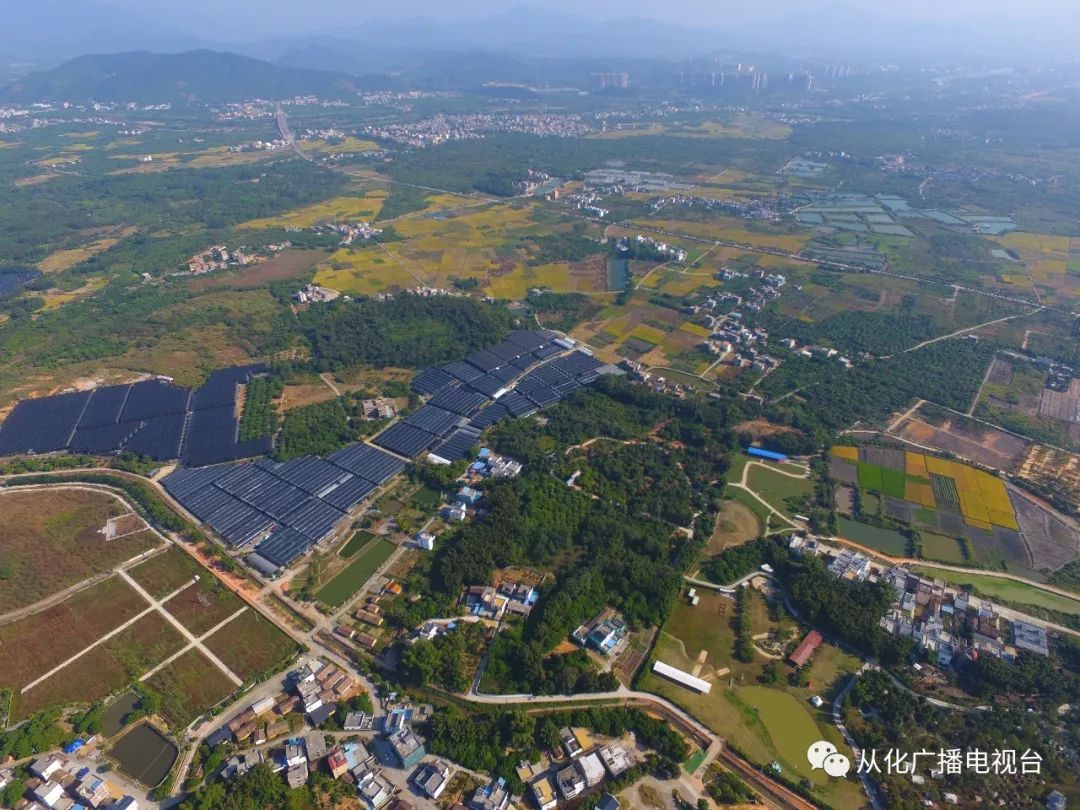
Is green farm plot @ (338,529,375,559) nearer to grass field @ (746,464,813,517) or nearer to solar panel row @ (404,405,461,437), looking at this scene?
solar panel row @ (404,405,461,437)

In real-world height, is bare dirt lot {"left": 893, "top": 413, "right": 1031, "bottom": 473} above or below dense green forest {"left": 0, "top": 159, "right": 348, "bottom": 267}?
below

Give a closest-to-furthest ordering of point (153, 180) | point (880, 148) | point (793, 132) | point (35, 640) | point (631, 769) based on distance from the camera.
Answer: point (631, 769), point (35, 640), point (153, 180), point (880, 148), point (793, 132)

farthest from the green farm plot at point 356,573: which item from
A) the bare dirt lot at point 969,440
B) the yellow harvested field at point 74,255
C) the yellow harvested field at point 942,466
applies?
the yellow harvested field at point 74,255

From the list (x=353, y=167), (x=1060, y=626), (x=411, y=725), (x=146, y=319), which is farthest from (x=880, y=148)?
(x=411, y=725)

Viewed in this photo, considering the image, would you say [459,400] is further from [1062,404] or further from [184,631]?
[1062,404]

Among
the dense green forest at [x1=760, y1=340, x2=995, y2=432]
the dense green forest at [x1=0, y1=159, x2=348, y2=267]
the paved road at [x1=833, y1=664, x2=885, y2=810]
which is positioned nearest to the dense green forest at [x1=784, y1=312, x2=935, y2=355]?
the dense green forest at [x1=760, y1=340, x2=995, y2=432]

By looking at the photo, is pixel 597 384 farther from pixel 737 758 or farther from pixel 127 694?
pixel 127 694
